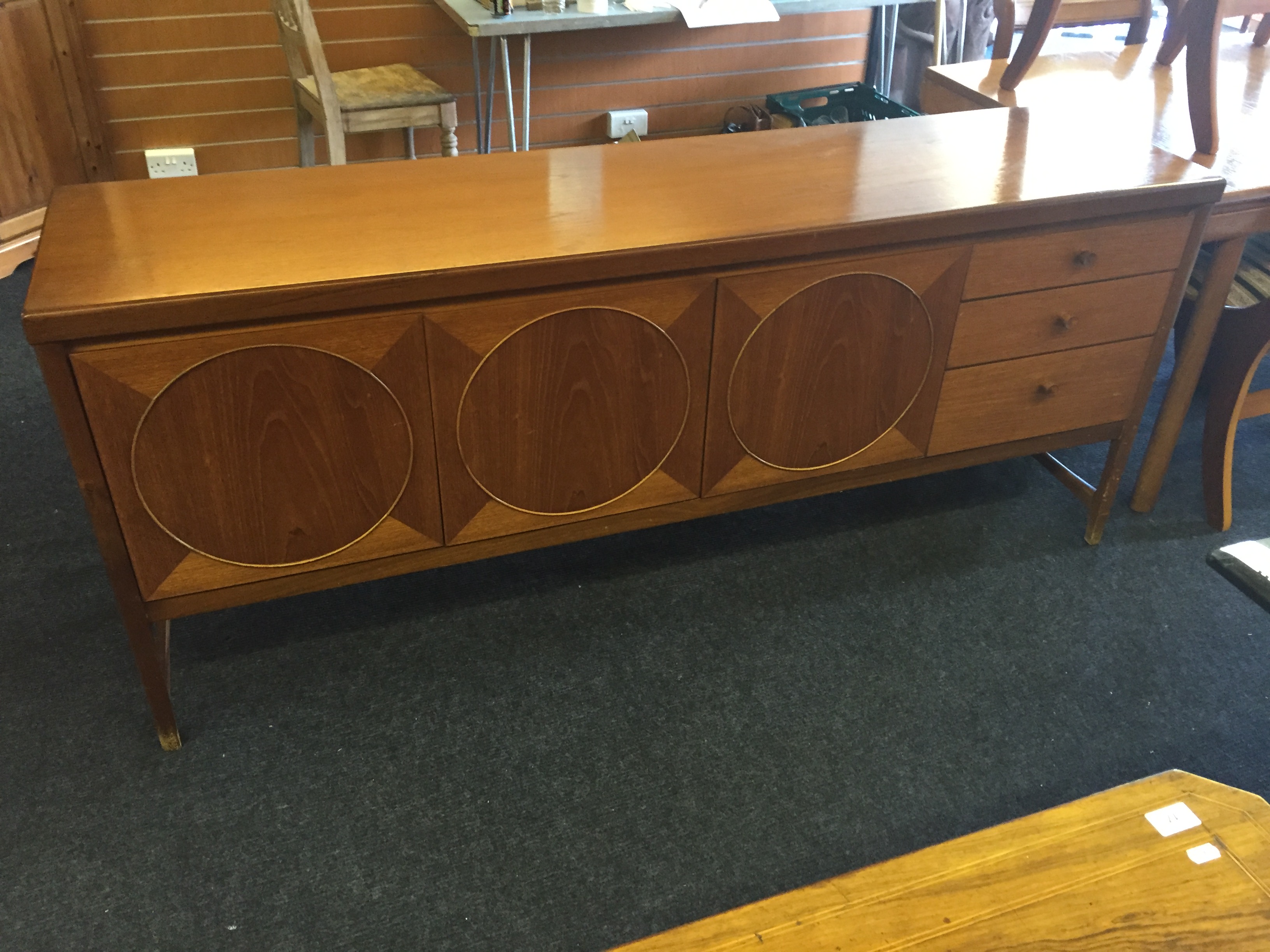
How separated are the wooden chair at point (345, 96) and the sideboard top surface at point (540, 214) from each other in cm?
106

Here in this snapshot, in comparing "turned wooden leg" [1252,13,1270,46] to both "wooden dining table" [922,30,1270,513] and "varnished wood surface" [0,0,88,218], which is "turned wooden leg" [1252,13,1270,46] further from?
"varnished wood surface" [0,0,88,218]

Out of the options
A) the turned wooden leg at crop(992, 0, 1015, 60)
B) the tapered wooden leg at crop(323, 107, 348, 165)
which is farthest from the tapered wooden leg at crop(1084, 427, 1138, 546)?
the tapered wooden leg at crop(323, 107, 348, 165)

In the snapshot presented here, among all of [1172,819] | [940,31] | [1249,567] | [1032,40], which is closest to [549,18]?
[1032,40]

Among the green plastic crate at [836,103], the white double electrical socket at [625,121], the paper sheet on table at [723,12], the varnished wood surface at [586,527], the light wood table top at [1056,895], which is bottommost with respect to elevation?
the varnished wood surface at [586,527]

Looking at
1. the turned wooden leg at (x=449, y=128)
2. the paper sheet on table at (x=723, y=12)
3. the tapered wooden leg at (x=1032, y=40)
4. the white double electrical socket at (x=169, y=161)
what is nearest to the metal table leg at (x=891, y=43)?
the paper sheet on table at (x=723, y=12)

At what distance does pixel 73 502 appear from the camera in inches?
76.3

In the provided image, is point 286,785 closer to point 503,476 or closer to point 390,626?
point 390,626

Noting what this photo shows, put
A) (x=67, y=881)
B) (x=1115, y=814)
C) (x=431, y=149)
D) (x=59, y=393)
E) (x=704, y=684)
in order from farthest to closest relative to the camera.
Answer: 1. (x=431, y=149)
2. (x=704, y=684)
3. (x=67, y=881)
4. (x=59, y=393)
5. (x=1115, y=814)

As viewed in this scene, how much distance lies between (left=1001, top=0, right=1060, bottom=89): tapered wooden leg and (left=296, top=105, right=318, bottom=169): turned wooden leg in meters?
1.87

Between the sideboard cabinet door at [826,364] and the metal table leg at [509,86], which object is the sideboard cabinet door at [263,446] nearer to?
the sideboard cabinet door at [826,364]

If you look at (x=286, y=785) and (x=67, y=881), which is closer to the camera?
(x=67, y=881)

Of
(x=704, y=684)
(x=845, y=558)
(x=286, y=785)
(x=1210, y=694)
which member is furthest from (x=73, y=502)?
(x=1210, y=694)

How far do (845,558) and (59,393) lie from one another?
1.30 m

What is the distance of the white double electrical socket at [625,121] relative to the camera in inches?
133
